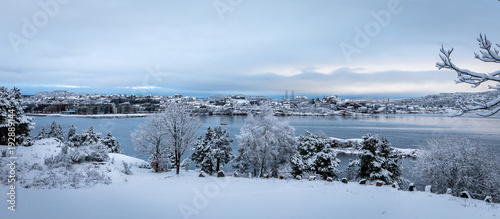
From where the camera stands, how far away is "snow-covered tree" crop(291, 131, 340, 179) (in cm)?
2347

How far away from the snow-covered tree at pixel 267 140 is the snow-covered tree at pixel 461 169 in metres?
12.0

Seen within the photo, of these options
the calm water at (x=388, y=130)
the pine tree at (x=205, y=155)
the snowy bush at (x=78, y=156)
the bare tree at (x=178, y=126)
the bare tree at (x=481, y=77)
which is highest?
the bare tree at (x=481, y=77)

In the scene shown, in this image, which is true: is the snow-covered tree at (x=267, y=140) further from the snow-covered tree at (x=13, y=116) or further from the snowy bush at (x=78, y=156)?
the snow-covered tree at (x=13, y=116)

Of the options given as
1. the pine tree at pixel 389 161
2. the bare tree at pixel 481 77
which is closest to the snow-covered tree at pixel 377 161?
the pine tree at pixel 389 161

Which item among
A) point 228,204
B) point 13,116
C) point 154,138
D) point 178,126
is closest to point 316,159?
point 178,126

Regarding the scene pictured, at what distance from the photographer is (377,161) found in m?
21.5

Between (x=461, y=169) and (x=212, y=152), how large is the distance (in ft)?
75.3

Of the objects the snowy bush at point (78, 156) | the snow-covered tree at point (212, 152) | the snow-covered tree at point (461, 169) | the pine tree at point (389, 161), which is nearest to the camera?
the snowy bush at point (78, 156)

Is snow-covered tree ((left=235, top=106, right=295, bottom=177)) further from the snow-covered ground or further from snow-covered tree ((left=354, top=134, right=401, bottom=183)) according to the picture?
the snow-covered ground

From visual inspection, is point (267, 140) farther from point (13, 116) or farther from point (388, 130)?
point (388, 130)

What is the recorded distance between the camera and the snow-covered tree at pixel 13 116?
1591 centimetres

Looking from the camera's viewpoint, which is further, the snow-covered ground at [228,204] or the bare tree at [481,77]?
the snow-covered ground at [228,204]

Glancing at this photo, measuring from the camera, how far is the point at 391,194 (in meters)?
10.1

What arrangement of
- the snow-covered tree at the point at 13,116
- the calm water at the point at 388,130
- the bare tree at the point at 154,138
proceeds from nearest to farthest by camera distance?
the snow-covered tree at the point at 13,116 < the bare tree at the point at 154,138 < the calm water at the point at 388,130
